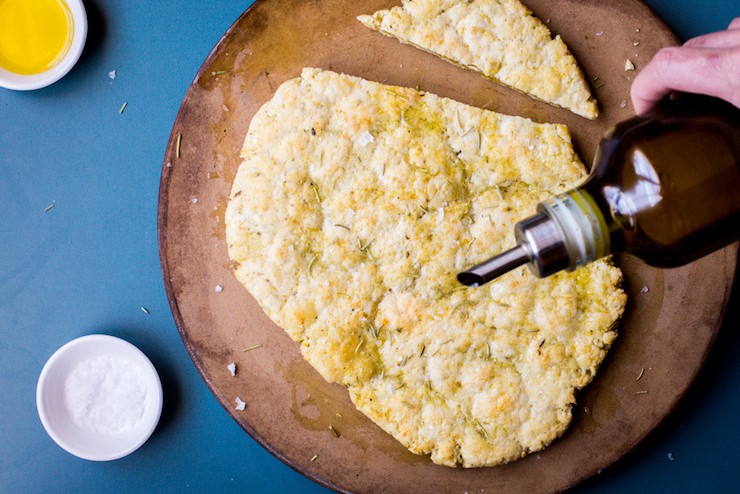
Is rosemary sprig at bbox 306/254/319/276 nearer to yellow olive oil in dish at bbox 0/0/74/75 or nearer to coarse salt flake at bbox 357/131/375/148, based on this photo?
coarse salt flake at bbox 357/131/375/148

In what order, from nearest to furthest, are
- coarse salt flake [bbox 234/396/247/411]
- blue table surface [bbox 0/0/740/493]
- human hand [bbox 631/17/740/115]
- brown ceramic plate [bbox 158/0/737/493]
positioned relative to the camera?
human hand [bbox 631/17/740/115] < brown ceramic plate [bbox 158/0/737/493] < coarse salt flake [bbox 234/396/247/411] < blue table surface [bbox 0/0/740/493]

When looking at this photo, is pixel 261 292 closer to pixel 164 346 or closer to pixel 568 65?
pixel 164 346

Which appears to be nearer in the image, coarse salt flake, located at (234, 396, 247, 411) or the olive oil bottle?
the olive oil bottle

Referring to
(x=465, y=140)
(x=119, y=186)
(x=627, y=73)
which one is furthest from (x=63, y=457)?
(x=627, y=73)

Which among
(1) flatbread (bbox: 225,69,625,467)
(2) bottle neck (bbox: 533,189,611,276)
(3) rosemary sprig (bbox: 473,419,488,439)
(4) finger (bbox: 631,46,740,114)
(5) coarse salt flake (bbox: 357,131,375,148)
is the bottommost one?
(3) rosemary sprig (bbox: 473,419,488,439)

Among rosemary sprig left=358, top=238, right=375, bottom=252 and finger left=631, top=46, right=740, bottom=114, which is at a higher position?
finger left=631, top=46, right=740, bottom=114

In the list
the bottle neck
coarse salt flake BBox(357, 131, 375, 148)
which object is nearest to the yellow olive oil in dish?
coarse salt flake BBox(357, 131, 375, 148)

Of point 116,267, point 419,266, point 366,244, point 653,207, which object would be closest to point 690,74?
point 653,207
